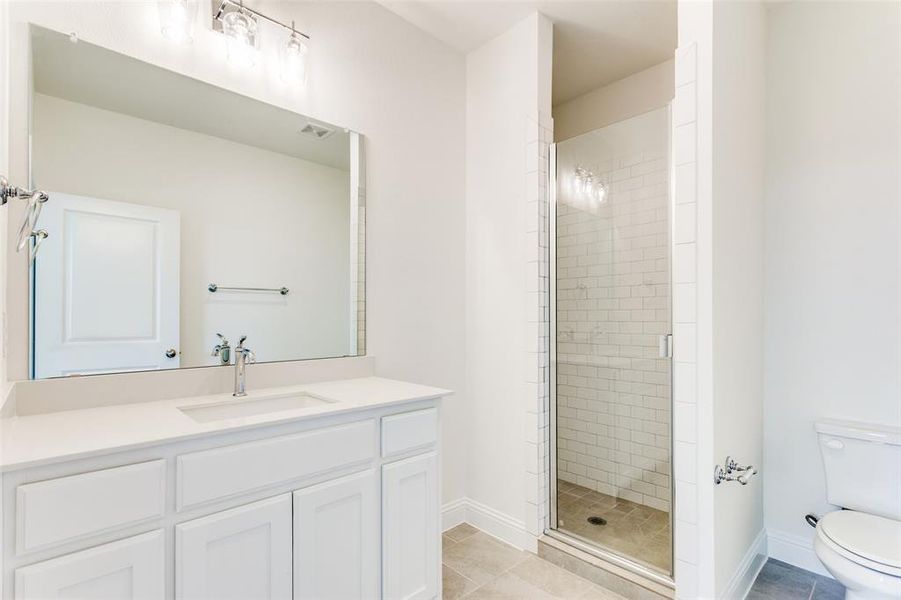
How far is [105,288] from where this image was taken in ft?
4.83

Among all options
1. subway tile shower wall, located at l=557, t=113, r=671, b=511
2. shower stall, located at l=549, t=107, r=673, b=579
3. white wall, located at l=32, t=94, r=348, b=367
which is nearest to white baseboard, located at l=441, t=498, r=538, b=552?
shower stall, located at l=549, t=107, r=673, b=579

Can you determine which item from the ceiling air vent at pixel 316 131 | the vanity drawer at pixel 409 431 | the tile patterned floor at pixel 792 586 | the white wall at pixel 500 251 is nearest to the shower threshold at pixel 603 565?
the white wall at pixel 500 251

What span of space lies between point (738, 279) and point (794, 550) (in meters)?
1.39

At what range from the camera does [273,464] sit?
1.29m

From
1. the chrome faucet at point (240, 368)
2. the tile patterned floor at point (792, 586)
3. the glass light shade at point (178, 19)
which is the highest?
the glass light shade at point (178, 19)

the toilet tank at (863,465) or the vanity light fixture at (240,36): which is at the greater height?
the vanity light fixture at (240,36)

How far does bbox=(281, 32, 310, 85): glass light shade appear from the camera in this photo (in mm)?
1872

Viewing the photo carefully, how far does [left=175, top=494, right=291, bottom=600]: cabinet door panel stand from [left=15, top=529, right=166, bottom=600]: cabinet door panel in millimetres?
51

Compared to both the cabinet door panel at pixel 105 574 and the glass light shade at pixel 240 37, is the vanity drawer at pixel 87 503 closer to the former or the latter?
the cabinet door panel at pixel 105 574

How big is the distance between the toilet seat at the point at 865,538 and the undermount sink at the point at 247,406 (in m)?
1.92

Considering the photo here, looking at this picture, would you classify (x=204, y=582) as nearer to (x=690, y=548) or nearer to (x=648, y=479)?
(x=690, y=548)

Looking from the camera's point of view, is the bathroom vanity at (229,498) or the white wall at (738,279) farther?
the white wall at (738,279)

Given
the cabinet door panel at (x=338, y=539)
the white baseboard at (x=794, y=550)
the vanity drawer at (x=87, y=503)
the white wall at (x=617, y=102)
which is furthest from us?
the white wall at (x=617, y=102)

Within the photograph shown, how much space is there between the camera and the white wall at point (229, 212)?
145 cm
